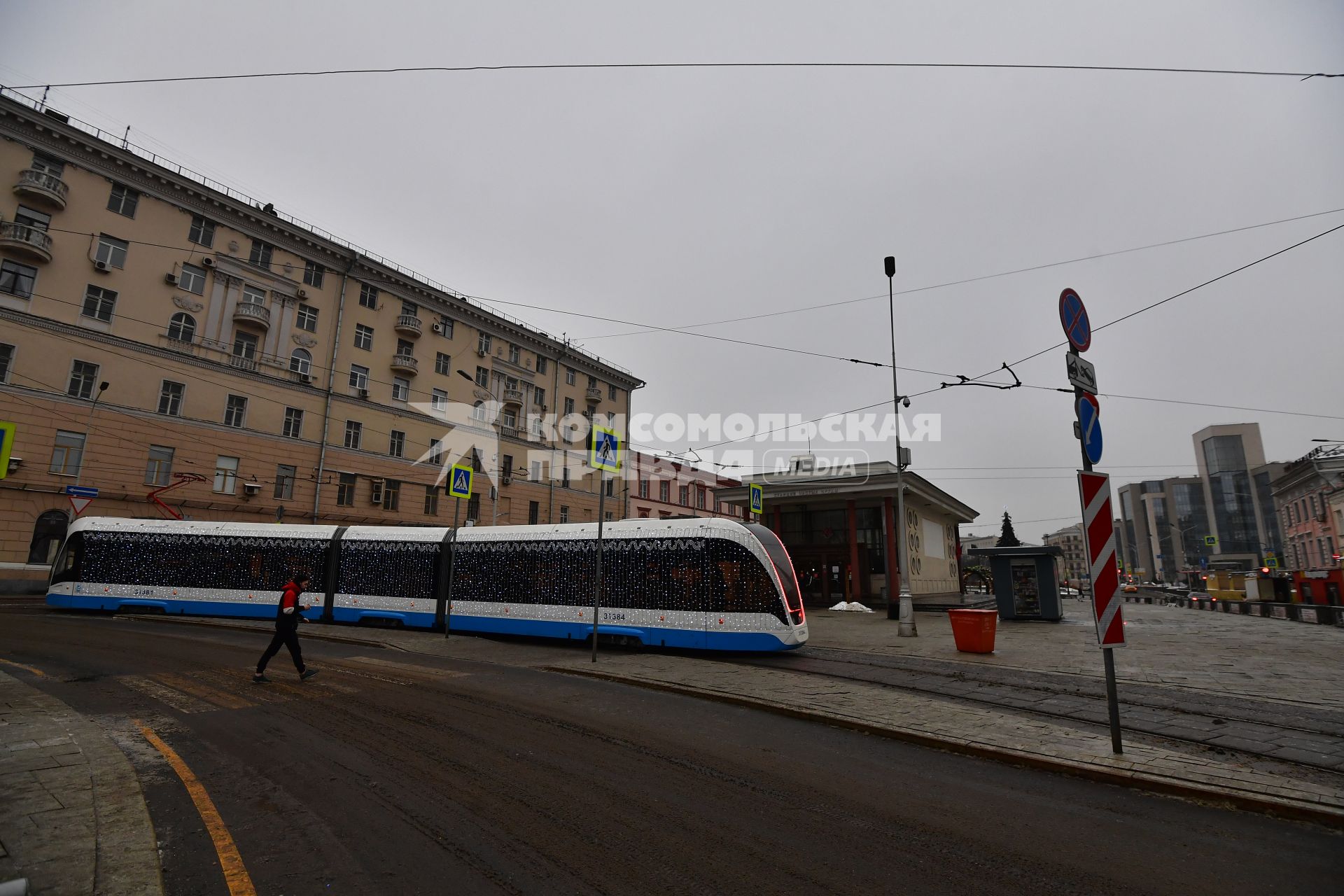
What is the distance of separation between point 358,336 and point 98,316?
11.9 m

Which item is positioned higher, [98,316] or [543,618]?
[98,316]

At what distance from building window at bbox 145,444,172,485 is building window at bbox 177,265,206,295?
7854 millimetres

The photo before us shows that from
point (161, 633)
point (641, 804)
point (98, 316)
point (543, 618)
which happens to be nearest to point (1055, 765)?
point (641, 804)

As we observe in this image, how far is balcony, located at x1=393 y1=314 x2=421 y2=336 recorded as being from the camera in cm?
3922

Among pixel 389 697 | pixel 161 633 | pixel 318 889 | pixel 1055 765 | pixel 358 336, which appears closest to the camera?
pixel 318 889

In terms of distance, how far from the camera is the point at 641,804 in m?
4.67

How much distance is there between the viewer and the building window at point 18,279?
83.1 ft

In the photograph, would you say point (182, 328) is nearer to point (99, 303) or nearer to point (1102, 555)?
point (99, 303)

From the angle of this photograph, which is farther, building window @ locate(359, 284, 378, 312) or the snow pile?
building window @ locate(359, 284, 378, 312)

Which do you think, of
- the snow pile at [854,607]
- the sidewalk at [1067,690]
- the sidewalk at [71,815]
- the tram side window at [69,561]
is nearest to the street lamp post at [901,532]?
the sidewalk at [1067,690]

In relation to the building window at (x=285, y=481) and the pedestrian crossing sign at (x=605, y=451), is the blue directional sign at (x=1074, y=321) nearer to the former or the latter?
the pedestrian crossing sign at (x=605, y=451)

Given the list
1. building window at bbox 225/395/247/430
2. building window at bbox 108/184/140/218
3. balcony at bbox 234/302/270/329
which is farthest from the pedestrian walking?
building window at bbox 108/184/140/218

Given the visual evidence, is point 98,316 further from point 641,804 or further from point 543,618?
point 641,804

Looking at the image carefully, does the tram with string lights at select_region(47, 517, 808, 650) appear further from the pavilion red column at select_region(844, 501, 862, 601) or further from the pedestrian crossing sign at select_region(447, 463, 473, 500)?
the pavilion red column at select_region(844, 501, 862, 601)
